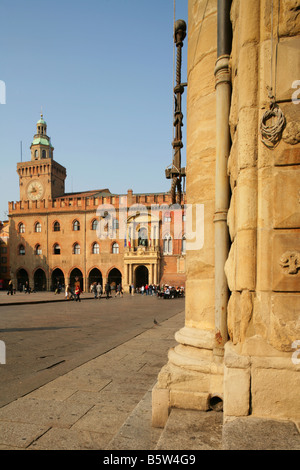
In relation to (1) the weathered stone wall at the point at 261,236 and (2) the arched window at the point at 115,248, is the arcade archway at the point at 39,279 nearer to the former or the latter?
(2) the arched window at the point at 115,248

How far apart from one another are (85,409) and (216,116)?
2854mm

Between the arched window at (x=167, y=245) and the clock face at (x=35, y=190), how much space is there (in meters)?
21.1

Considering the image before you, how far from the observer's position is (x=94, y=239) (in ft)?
136

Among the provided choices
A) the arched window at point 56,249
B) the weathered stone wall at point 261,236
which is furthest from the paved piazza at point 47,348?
the arched window at point 56,249

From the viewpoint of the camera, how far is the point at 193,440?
198 cm

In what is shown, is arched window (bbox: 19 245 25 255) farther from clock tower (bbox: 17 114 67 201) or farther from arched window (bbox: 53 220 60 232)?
clock tower (bbox: 17 114 67 201)

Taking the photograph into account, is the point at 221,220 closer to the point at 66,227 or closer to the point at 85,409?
the point at 85,409

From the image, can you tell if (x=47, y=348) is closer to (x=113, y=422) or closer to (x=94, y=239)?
(x=113, y=422)

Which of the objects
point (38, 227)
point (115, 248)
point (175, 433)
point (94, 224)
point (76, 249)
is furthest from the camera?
point (38, 227)

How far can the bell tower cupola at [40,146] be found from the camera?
52.8 meters

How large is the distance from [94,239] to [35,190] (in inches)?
567

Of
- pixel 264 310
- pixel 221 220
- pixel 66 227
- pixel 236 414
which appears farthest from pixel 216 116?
pixel 66 227

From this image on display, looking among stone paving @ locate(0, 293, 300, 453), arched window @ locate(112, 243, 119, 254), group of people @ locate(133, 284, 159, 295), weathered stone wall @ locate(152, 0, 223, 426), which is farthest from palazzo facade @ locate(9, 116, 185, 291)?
weathered stone wall @ locate(152, 0, 223, 426)

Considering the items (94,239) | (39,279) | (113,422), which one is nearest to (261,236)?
(113,422)
